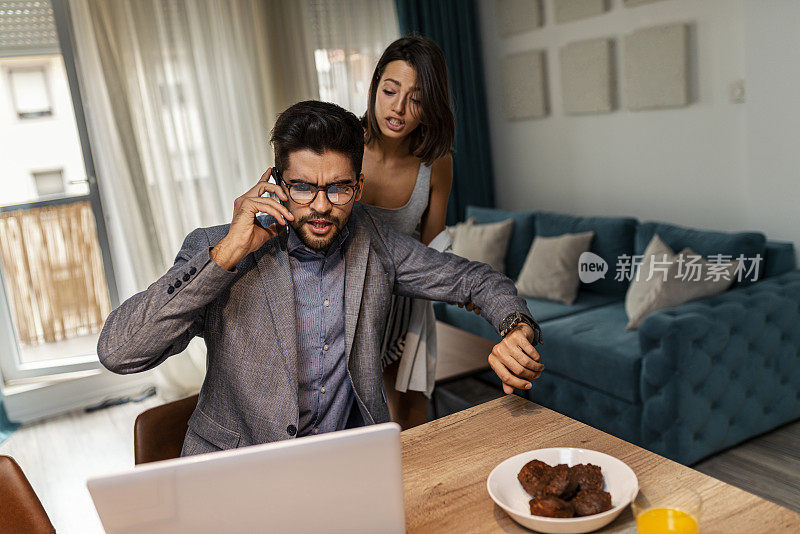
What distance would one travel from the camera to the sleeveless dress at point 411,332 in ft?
6.46

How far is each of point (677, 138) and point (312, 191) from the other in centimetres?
265

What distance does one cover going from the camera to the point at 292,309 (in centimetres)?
145

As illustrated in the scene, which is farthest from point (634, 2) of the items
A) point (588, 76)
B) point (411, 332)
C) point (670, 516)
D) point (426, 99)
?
point (670, 516)

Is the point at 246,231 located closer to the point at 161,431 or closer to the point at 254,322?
the point at 254,322

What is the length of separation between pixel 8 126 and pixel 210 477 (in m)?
3.67

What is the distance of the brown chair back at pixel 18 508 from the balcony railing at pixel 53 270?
294 centimetres

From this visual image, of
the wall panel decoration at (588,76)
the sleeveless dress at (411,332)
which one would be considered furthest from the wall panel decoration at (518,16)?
the sleeveless dress at (411,332)

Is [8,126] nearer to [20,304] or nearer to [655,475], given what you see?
[20,304]

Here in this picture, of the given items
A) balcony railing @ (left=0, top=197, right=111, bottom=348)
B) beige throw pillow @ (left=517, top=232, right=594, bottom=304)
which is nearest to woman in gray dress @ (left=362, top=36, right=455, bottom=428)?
beige throw pillow @ (left=517, top=232, right=594, bottom=304)

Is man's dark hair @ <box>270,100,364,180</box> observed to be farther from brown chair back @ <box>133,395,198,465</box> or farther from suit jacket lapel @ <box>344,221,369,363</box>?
brown chair back @ <box>133,395,198,465</box>

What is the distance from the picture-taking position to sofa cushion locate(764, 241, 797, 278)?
2949 millimetres

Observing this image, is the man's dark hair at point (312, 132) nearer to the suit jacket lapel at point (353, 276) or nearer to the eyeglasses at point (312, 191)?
the eyeglasses at point (312, 191)

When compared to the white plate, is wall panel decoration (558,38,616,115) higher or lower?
higher

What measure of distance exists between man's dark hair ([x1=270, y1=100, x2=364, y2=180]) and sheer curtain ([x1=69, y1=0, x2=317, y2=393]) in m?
2.74
